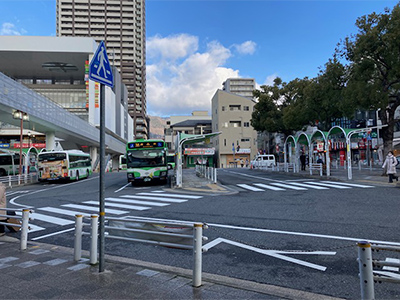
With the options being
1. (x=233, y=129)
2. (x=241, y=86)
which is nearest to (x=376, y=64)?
(x=233, y=129)

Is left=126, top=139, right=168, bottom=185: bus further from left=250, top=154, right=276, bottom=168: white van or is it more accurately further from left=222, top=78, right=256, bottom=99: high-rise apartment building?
left=222, top=78, right=256, bottom=99: high-rise apartment building

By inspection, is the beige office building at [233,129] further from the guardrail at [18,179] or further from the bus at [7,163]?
the guardrail at [18,179]

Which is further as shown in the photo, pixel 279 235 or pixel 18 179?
pixel 18 179

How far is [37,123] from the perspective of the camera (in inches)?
1179

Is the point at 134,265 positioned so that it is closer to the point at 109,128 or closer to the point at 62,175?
the point at 62,175

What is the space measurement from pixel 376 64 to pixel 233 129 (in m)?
50.4

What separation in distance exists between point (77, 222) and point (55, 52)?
5725 cm

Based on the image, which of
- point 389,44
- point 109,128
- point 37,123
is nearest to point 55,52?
point 109,128

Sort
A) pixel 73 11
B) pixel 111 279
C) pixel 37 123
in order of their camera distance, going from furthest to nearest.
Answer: pixel 73 11, pixel 37 123, pixel 111 279

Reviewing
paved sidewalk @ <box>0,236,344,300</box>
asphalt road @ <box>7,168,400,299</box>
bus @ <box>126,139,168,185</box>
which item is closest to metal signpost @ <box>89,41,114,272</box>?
paved sidewalk @ <box>0,236,344,300</box>

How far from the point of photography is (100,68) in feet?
14.6

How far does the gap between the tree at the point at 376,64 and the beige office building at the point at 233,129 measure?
158ft

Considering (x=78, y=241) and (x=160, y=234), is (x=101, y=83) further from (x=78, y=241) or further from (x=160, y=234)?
(x=78, y=241)

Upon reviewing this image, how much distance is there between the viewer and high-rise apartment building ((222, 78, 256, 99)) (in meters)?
120
